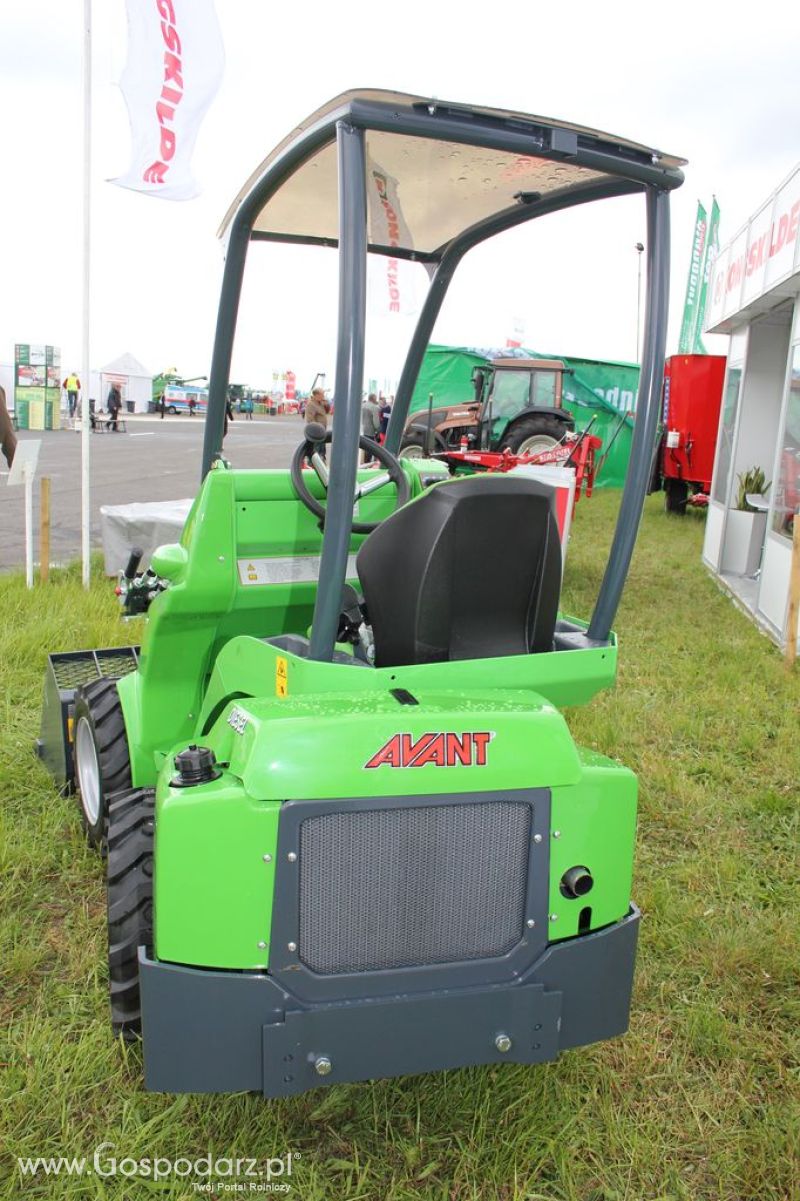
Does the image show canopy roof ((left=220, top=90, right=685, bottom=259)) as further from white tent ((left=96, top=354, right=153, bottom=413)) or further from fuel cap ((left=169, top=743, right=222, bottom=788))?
white tent ((left=96, top=354, right=153, bottom=413))

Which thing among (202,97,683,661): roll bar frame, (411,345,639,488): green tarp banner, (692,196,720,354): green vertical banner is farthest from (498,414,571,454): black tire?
(202,97,683,661): roll bar frame

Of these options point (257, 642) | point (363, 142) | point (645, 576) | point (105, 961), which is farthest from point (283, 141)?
point (645, 576)

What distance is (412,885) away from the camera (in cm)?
182

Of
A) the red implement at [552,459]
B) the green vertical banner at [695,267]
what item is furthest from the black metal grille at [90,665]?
the green vertical banner at [695,267]

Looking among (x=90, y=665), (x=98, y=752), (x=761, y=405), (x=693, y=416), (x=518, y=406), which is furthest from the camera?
(x=518, y=406)

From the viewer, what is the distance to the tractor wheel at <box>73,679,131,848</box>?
2.87 metres

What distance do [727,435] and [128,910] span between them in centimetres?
934

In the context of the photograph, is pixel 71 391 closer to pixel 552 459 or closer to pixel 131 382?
pixel 131 382

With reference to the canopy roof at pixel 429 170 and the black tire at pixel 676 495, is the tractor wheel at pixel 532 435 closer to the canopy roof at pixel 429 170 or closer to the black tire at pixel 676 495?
the black tire at pixel 676 495

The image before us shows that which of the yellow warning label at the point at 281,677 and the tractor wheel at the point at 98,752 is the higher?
the yellow warning label at the point at 281,677

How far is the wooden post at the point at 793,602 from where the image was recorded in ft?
18.7

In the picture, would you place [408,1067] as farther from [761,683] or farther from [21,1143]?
[761,683]

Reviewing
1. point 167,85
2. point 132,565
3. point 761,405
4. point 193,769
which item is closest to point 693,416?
point 761,405

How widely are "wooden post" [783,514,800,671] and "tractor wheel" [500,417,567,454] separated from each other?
963 cm
